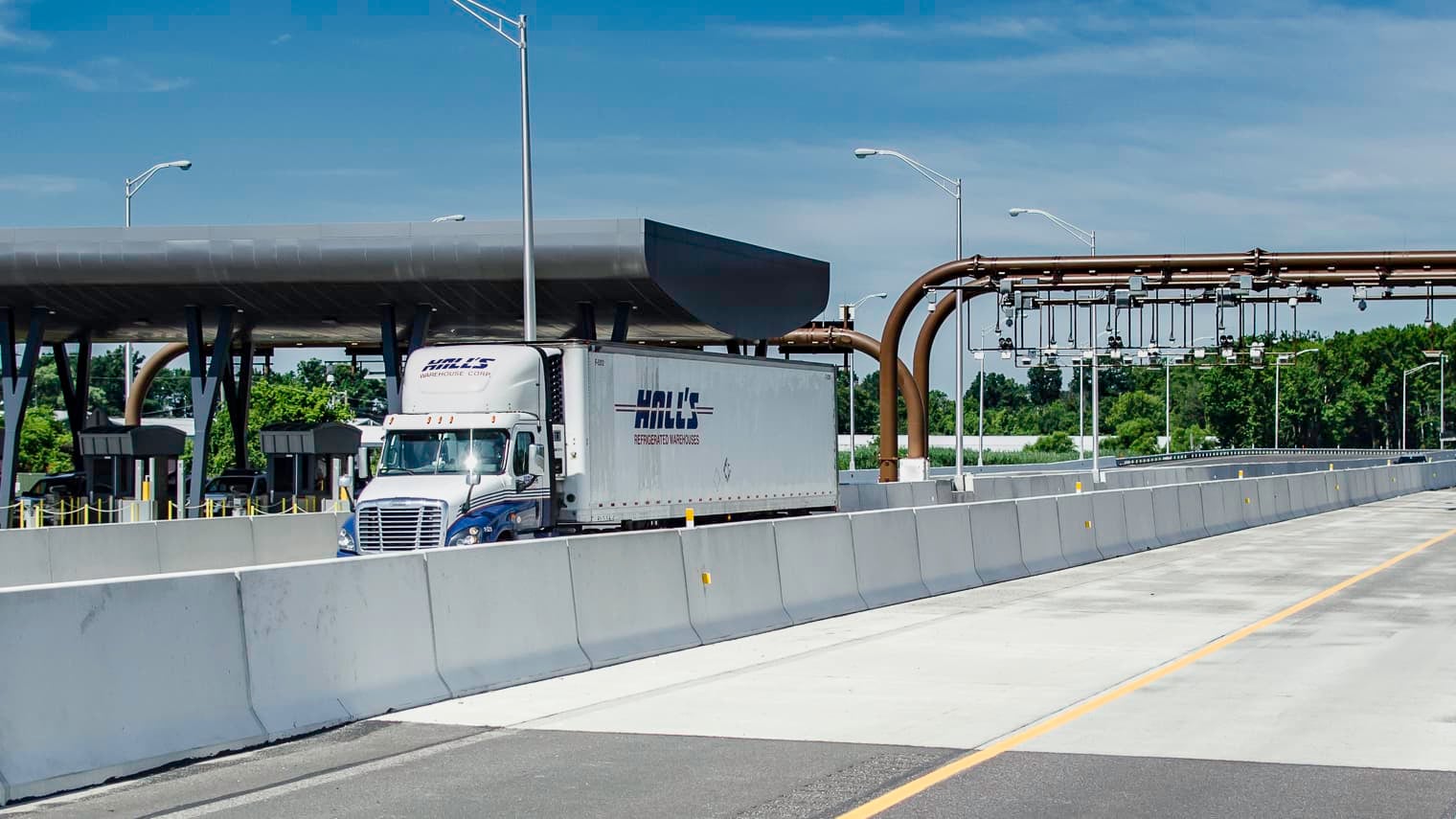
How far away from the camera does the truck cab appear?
21.6 metres

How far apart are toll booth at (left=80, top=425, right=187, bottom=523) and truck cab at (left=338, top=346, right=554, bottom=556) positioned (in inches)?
759

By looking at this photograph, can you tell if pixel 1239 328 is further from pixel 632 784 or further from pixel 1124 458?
pixel 1124 458

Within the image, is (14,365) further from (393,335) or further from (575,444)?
(575,444)

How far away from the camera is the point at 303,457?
42969 mm

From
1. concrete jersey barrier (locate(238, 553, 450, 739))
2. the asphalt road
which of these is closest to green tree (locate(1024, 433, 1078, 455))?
the asphalt road

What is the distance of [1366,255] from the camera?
4634 centimetres

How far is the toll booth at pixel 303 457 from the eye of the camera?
41906mm

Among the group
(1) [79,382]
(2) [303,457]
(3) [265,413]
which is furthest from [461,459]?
(3) [265,413]

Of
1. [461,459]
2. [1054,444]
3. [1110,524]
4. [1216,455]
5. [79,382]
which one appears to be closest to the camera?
Answer: [461,459]

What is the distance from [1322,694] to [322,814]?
25.2ft

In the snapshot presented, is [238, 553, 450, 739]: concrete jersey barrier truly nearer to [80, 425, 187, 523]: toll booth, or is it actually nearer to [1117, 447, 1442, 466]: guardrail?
[80, 425, 187, 523]: toll booth

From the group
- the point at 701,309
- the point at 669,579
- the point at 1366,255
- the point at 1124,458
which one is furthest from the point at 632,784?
the point at 1124,458

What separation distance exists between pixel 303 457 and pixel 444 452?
70.0 feet

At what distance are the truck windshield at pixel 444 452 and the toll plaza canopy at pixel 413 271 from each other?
54.1ft
